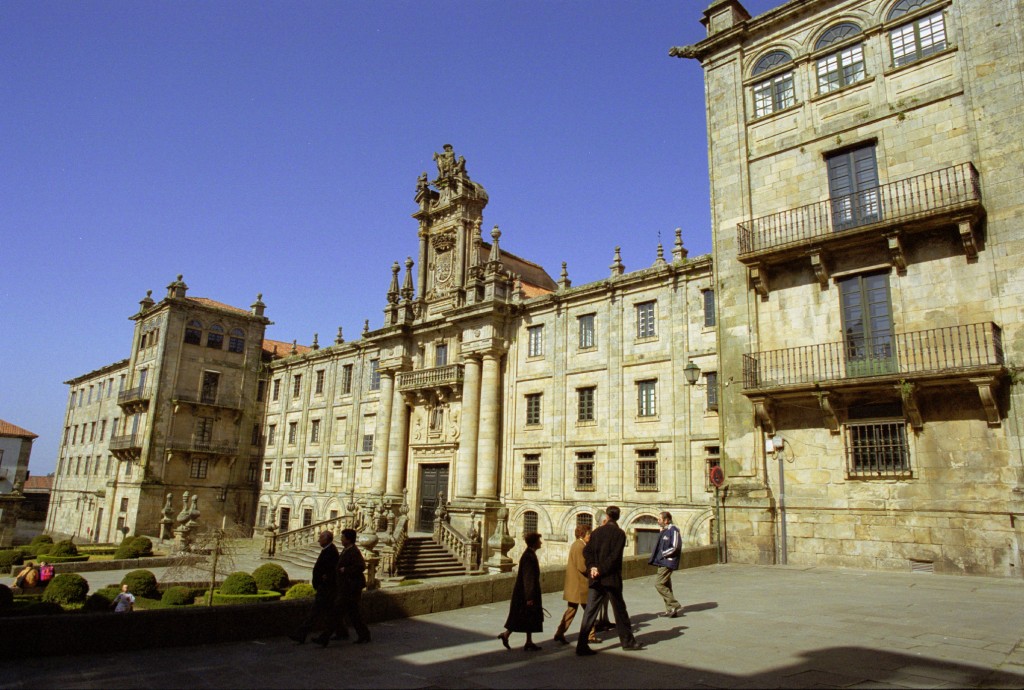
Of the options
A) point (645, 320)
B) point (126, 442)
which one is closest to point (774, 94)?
point (645, 320)

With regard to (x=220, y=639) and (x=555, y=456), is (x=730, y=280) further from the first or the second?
(x=220, y=639)

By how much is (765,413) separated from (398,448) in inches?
857

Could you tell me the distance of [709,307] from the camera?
80.3 ft

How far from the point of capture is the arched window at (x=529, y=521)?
93.4ft

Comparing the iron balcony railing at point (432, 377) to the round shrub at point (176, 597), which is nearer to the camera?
the round shrub at point (176, 597)

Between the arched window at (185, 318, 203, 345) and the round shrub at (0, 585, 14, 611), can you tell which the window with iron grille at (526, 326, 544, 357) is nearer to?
the round shrub at (0, 585, 14, 611)

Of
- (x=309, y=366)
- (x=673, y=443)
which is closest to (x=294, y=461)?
(x=309, y=366)

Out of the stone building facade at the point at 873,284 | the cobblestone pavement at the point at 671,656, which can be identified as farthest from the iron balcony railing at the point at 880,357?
the cobblestone pavement at the point at 671,656

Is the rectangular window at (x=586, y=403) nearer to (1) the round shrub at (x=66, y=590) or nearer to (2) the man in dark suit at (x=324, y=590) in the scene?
(1) the round shrub at (x=66, y=590)

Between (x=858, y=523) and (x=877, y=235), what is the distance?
6.90 meters

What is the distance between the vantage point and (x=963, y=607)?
34.9 ft

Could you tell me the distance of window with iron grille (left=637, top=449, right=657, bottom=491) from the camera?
25.1m

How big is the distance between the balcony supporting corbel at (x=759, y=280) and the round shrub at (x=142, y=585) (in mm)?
19068

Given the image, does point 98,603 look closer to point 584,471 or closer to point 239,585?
point 239,585
